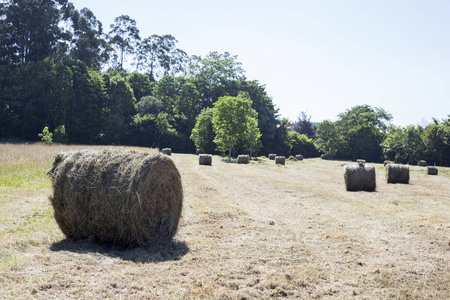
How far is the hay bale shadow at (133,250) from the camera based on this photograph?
6.29 metres

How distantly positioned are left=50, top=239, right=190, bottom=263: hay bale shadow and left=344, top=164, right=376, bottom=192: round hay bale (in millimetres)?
11940

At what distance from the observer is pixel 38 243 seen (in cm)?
662

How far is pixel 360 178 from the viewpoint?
1669cm

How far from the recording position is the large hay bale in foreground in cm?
672

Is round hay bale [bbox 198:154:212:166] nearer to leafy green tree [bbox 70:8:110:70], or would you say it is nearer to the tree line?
the tree line

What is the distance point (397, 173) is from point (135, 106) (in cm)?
5015

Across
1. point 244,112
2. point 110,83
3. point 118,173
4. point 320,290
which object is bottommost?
point 320,290

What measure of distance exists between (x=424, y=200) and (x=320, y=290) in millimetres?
11129

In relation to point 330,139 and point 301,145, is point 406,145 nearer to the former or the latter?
point 330,139

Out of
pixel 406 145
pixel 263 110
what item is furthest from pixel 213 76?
pixel 406 145

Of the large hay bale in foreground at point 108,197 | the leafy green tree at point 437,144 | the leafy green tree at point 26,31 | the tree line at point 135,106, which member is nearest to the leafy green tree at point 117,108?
the tree line at point 135,106

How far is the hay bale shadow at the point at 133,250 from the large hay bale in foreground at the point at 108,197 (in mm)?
163

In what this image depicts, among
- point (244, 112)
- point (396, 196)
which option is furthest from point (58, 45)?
point (396, 196)

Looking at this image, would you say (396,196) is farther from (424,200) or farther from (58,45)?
(58,45)
